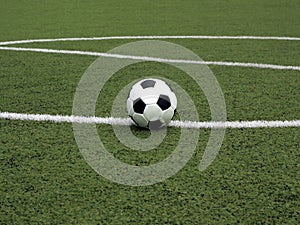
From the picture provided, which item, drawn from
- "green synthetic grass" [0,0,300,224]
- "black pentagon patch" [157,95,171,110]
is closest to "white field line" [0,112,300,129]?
"green synthetic grass" [0,0,300,224]

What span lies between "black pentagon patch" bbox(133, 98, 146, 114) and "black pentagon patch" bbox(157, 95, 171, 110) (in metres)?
0.11

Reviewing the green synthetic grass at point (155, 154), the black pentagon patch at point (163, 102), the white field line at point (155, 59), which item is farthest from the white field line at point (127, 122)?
the white field line at point (155, 59)

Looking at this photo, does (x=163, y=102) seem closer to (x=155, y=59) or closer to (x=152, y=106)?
(x=152, y=106)

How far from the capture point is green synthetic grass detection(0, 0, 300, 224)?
2.24 meters

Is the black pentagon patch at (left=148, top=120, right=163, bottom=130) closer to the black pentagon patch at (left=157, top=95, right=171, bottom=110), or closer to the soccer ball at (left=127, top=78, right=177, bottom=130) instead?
the soccer ball at (left=127, top=78, right=177, bottom=130)

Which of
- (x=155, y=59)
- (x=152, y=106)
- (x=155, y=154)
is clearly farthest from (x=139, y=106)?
(x=155, y=59)

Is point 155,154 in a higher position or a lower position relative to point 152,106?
lower

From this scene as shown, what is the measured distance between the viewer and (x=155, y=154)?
2.85 meters

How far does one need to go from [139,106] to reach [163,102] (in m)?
0.17

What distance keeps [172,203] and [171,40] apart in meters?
4.18

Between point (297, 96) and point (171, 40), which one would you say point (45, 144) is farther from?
point (171, 40)

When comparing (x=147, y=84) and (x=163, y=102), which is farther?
(x=147, y=84)

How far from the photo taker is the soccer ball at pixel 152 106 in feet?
10.1

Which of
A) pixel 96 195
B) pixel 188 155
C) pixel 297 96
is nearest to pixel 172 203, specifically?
pixel 96 195
